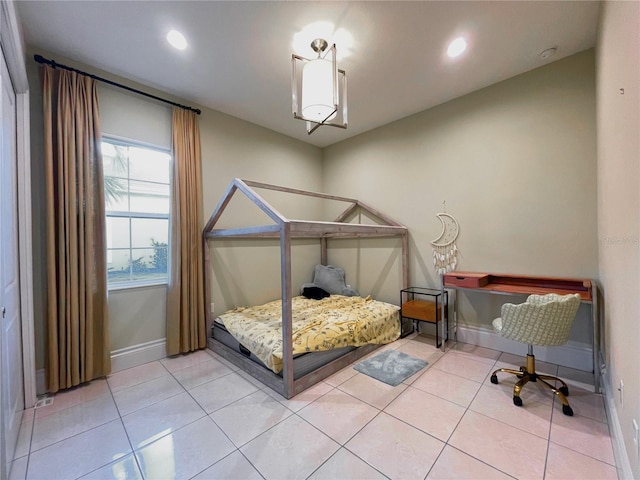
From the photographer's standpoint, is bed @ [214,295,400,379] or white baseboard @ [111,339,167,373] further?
white baseboard @ [111,339,167,373]

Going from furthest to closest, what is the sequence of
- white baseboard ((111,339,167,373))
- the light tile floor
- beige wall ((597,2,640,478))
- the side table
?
the side table → white baseboard ((111,339,167,373)) → the light tile floor → beige wall ((597,2,640,478))

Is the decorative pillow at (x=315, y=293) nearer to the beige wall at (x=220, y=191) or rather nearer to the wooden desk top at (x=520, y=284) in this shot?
the beige wall at (x=220, y=191)

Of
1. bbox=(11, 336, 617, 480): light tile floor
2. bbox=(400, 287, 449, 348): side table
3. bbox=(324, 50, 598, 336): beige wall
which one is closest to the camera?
bbox=(11, 336, 617, 480): light tile floor

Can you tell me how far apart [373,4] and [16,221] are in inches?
118

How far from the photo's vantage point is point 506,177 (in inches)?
109

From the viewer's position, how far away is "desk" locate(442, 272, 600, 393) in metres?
2.09

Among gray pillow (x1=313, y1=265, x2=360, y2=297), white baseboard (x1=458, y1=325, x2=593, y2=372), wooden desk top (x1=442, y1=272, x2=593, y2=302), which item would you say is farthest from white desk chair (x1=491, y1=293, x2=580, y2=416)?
gray pillow (x1=313, y1=265, x2=360, y2=297)

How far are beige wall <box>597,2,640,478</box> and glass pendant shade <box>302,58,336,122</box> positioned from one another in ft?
4.67

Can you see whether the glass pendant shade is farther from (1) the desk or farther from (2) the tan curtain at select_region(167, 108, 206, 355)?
(1) the desk

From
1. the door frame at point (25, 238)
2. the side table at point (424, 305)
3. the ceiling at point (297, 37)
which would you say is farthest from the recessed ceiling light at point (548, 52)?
the door frame at point (25, 238)

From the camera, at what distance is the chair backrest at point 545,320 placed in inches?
72.9

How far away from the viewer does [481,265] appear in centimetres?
296

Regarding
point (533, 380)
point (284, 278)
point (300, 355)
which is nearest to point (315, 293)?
point (300, 355)

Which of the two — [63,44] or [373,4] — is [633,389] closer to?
[373,4]
